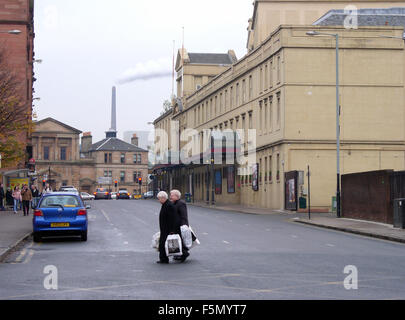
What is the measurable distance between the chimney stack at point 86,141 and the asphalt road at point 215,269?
125m

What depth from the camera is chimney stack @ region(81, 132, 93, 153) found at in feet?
492

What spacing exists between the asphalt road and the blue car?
1.30ft

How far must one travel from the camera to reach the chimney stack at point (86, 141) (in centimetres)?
14984

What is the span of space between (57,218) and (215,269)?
9.28 m

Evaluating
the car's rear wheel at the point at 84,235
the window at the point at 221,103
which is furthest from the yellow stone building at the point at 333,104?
the car's rear wheel at the point at 84,235

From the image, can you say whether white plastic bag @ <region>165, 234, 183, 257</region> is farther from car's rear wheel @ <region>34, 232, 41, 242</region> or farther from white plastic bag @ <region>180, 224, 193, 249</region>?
car's rear wheel @ <region>34, 232, 41, 242</region>

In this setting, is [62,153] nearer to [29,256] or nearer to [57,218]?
[57,218]

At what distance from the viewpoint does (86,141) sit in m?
151

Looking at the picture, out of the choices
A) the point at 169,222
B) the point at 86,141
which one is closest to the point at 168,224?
the point at 169,222

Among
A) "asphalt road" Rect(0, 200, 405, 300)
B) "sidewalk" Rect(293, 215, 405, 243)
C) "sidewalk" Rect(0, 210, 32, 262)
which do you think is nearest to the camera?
"asphalt road" Rect(0, 200, 405, 300)

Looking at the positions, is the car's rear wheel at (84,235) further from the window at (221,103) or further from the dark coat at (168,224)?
the window at (221,103)

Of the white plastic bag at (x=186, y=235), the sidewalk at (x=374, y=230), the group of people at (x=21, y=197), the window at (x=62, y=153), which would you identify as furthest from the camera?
the window at (x=62, y=153)

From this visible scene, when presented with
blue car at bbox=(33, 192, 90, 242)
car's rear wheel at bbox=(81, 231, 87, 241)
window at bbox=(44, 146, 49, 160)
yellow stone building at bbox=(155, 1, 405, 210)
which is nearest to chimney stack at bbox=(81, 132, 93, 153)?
window at bbox=(44, 146, 49, 160)
